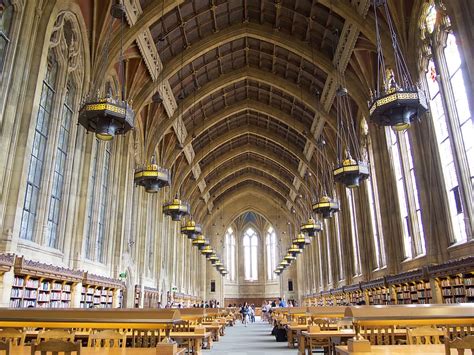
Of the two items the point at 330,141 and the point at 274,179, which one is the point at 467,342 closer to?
the point at 330,141

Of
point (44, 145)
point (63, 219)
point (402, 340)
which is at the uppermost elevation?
point (44, 145)

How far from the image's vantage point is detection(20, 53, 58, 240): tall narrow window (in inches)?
411

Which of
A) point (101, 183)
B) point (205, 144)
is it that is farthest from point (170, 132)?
point (101, 183)

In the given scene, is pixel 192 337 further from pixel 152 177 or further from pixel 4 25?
pixel 4 25

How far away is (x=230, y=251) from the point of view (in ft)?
148

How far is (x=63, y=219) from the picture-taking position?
12.2 metres

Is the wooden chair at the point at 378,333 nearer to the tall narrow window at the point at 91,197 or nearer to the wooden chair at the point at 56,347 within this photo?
the wooden chair at the point at 56,347

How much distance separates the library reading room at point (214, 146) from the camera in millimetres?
6711

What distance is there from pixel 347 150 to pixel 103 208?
31.3 feet

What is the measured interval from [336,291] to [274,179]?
585 inches

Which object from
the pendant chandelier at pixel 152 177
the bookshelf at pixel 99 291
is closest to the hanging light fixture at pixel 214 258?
the bookshelf at pixel 99 291

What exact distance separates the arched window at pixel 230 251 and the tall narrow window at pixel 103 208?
2946 centimetres

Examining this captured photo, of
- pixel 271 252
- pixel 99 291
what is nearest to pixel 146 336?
pixel 99 291

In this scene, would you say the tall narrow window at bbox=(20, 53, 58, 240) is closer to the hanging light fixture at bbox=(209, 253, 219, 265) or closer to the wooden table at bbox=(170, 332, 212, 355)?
the wooden table at bbox=(170, 332, 212, 355)
